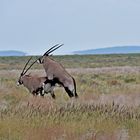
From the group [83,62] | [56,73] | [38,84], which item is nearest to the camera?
[56,73]

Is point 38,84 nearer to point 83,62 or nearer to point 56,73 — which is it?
point 56,73

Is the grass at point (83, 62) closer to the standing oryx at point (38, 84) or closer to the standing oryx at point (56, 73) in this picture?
the standing oryx at point (38, 84)

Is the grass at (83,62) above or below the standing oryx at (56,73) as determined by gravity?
below

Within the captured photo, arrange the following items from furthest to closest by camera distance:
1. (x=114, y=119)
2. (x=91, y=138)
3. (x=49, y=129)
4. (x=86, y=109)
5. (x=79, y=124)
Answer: (x=86, y=109), (x=114, y=119), (x=79, y=124), (x=49, y=129), (x=91, y=138)

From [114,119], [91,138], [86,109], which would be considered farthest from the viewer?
[86,109]

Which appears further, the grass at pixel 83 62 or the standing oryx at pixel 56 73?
the grass at pixel 83 62

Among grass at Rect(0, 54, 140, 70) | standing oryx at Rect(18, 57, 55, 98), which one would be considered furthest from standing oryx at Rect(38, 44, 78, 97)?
grass at Rect(0, 54, 140, 70)

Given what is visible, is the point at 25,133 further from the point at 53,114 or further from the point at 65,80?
the point at 65,80

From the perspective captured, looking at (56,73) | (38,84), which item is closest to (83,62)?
(38,84)

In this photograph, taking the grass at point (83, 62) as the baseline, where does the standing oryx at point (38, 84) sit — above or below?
above

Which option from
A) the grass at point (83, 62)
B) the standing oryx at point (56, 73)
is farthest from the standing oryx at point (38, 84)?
the grass at point (83, 62)

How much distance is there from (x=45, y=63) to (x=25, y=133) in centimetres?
646

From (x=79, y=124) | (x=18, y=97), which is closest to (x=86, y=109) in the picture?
(x=79, y=124)

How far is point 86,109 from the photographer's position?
936 centimetres
